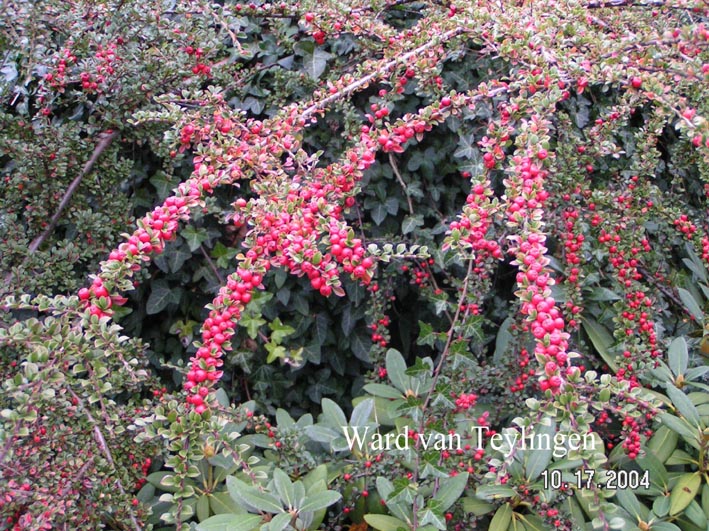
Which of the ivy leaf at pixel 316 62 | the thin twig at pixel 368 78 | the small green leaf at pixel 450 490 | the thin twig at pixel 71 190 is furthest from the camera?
the ivy leaf at pixel 316 62

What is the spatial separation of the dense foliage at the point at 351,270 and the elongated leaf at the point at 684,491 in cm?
1

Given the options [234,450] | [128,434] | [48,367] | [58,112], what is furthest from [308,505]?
[58,112]

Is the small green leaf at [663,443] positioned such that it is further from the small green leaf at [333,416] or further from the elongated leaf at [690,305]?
the small green leaf at [333,416]

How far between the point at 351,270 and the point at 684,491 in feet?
3.59

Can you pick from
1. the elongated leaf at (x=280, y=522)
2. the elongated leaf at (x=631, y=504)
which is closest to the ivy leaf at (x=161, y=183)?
the elongated leaf at (x=280, y=522)

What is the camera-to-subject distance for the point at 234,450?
1.41 meters

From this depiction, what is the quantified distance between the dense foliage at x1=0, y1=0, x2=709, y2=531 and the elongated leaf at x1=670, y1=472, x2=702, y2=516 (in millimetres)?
11

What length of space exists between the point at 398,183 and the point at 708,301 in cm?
121

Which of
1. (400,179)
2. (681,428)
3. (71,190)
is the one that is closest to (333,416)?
(400,179)

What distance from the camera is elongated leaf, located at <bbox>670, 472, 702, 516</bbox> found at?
1687 mm

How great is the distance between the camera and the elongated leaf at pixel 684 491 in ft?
5.53

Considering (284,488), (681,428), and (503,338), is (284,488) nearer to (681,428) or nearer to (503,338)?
(503,338)

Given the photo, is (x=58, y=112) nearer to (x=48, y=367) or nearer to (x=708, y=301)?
(x=48, y=367)

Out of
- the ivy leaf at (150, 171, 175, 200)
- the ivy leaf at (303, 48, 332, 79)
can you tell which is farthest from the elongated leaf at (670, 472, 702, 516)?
the ivy leaf at (150, 171, 175, 200)
